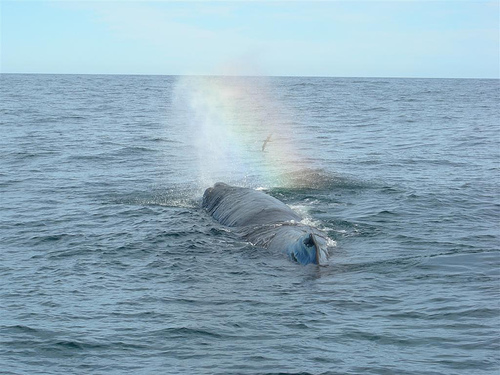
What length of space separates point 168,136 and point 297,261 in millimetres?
32052

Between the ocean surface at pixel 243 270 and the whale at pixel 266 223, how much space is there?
1.23ft

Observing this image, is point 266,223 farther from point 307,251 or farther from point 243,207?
point 307,251

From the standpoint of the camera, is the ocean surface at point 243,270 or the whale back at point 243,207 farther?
the whale back at point 243,207

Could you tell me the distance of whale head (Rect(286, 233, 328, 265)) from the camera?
1530 cm

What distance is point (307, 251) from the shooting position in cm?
1541

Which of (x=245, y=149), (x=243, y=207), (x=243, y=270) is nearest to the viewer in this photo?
(x=243, y=270)

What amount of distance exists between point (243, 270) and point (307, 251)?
4.49 ft

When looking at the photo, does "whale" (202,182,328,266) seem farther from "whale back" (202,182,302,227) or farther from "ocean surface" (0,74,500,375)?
"ocean surface" (0,74,500,375)

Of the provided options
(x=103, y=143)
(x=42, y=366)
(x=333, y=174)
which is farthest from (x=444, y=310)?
(x=103, y=143)

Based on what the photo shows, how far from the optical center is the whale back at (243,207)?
19281mm

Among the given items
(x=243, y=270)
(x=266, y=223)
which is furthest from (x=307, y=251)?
(x=266, y=223)

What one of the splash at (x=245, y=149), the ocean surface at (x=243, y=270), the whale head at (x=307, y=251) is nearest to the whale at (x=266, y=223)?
the whale head at (x=307, y=251)

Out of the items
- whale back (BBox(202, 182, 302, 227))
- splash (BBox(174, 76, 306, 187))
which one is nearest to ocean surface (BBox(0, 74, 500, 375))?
splash (BBox(174, 76, 306, 187))

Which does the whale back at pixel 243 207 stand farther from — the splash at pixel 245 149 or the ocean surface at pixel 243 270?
the splash at pixel 245 149
